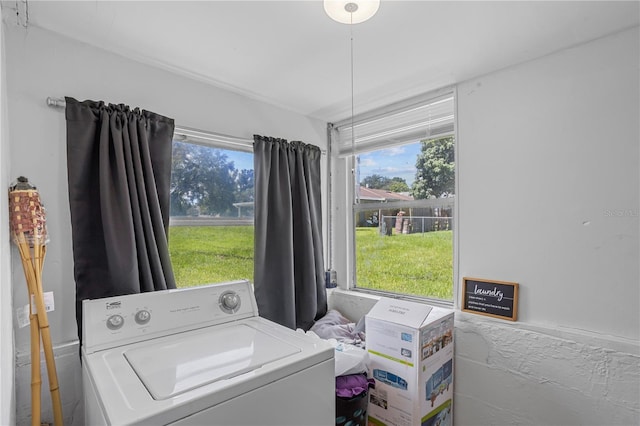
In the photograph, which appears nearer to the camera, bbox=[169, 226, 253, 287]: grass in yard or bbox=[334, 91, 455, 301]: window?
bbox=[169, 226, 253, 287]: grass in yard

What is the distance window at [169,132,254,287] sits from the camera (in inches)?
80.7

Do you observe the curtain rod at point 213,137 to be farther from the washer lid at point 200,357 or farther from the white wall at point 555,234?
the white wall at point 555,234

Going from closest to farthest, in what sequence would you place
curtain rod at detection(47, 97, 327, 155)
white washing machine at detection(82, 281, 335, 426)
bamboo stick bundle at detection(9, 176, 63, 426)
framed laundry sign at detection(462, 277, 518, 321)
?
white washing machine at detection(82, 281, 335, 426) → bamboo stick bundle at detection(9, 176, 63, 426) → framed laundry sign at detection(462, 277, 518, 321) → curtain rod at detection(47, 97, 327, 155)

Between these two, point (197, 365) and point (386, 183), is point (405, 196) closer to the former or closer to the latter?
point (386, 183)

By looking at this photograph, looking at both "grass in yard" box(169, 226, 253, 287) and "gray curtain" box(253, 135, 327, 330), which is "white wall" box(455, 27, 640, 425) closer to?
"gray curtain" box(253, 135, 327, 330)

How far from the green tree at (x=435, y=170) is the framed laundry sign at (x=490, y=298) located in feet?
2.02

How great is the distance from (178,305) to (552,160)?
1994 mm

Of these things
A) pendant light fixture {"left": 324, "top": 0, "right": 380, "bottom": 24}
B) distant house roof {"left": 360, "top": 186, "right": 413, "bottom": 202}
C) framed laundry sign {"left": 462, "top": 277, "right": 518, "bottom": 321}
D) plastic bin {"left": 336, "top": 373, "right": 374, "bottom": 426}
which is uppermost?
pendant light fixture {"left": 324, "top": 0, "right": 380, "bottom": 24}

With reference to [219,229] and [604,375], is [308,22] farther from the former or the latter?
[604,375]

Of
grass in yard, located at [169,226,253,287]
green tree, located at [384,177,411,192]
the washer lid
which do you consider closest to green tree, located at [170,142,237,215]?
grass in yard, located at [169,226,253,287]

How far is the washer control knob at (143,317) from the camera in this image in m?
1.40

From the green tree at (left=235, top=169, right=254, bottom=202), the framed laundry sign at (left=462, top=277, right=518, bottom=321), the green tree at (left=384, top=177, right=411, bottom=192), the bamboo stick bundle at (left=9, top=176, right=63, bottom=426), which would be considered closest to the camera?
the bamboo stick bundle at (left=9, top=176, right=63, bottom=426)

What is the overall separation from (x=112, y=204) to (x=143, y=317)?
1.91 ft

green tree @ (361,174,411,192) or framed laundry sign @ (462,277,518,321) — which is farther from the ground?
green tree @ (361,174,411,192)
